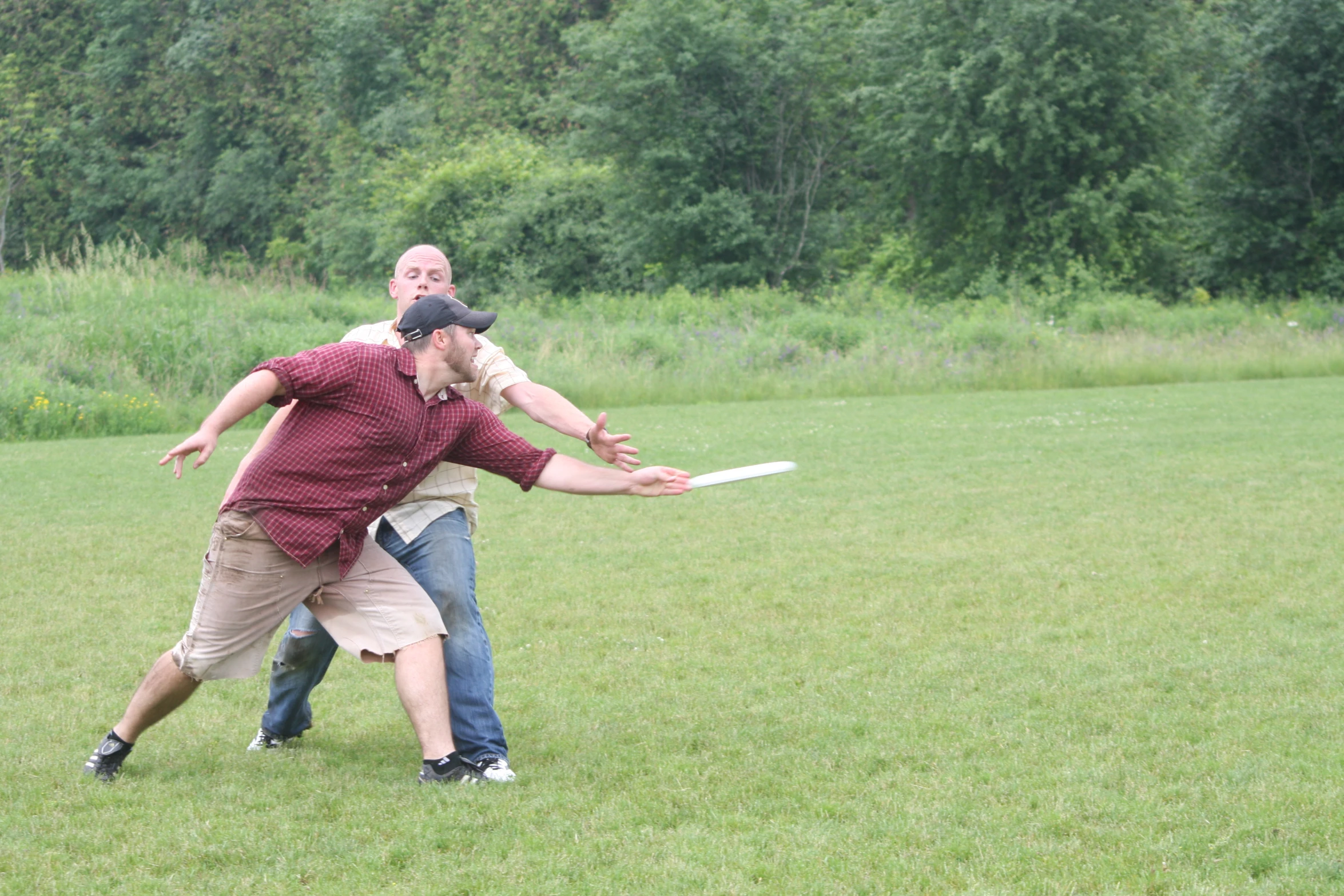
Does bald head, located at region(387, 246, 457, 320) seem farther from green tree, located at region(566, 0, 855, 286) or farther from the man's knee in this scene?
green tree, located at region(566, 0, 855, 286)

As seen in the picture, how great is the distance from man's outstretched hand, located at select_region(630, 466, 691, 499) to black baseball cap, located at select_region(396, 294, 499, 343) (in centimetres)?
82

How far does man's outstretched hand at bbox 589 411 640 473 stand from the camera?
15.8 ft

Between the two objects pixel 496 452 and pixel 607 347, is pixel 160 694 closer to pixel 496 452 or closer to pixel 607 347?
pixel 496 452

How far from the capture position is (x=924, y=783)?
4.60 metres

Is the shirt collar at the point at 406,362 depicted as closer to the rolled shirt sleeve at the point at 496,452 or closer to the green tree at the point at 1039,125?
the rolled shirt sleeve at the point at 496,452

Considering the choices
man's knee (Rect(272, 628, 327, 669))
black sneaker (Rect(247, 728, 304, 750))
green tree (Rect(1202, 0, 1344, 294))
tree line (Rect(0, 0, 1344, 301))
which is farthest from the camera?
tree line (Rect(0, 0, 1344, 301))

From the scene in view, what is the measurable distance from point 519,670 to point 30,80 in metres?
53.1

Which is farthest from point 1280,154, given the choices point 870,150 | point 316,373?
point 316,373

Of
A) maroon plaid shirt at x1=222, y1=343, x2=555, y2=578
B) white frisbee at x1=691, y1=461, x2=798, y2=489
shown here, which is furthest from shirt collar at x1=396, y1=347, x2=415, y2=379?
white frisbee at x1=691, y1=461, x2=798, y2=489

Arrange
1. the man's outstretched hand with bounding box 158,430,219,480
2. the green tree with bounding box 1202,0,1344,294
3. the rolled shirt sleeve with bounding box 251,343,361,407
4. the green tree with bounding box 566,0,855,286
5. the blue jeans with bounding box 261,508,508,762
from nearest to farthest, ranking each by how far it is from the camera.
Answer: the man's outstretched hand with bounding box 158,430,219,480 < the rolled shirt sleeve with bounding box 251,343,361,407 < the blue jeans with bounding box 261,508,508,762 < the green tree with bounding box 1202,0,1344,294 < the green tree with bounding box 566,0,855,286

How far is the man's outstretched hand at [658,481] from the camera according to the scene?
4.95m

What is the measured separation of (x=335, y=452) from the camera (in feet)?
14.7

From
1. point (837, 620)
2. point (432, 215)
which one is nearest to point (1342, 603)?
point (837, 620)

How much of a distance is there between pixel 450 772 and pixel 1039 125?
3248cm
